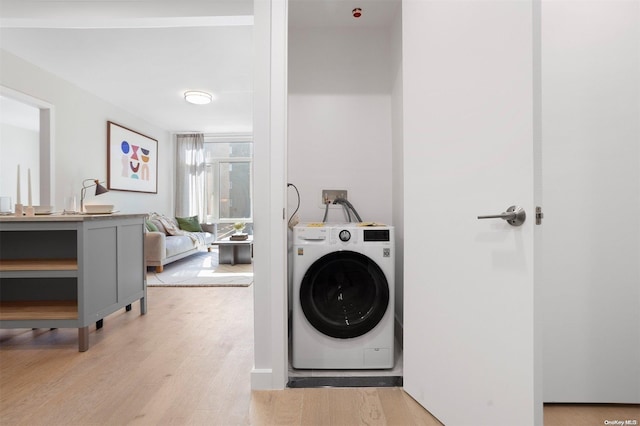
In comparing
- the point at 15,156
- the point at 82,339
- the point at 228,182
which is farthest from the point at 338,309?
the point at 15,156

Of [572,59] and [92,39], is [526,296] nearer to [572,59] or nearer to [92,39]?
[572,59]

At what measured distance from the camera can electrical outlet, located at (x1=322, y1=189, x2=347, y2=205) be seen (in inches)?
103

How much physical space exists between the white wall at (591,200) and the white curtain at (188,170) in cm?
670

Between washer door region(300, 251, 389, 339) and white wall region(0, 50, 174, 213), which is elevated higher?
white wall region(0, 50, 174, 213)

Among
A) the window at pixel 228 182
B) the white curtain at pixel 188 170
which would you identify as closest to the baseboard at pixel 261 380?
the window at pixel 228 182

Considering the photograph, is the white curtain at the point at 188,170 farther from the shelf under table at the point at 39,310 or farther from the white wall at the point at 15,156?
the shelf under table at the point at 39,310

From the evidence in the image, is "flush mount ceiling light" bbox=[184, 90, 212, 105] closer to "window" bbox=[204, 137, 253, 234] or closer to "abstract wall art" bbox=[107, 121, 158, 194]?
"abstract wall art" bbox=[107, 121, 158, 194]

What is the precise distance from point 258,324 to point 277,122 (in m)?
1.03

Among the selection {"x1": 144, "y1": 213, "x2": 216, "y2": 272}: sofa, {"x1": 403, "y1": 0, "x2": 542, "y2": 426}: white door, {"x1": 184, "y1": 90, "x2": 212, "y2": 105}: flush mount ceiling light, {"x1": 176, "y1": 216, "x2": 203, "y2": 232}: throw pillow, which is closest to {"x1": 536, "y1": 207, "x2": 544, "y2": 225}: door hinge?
{"x1": 403, "y1": 0, "x2": 542, "y2": 426}: white door

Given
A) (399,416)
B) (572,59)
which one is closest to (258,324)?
(399,416)

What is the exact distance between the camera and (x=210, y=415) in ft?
4.84

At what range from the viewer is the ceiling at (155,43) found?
2.35m

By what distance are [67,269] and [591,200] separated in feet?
9.55

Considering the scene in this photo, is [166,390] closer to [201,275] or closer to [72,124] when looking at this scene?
[201,275]
